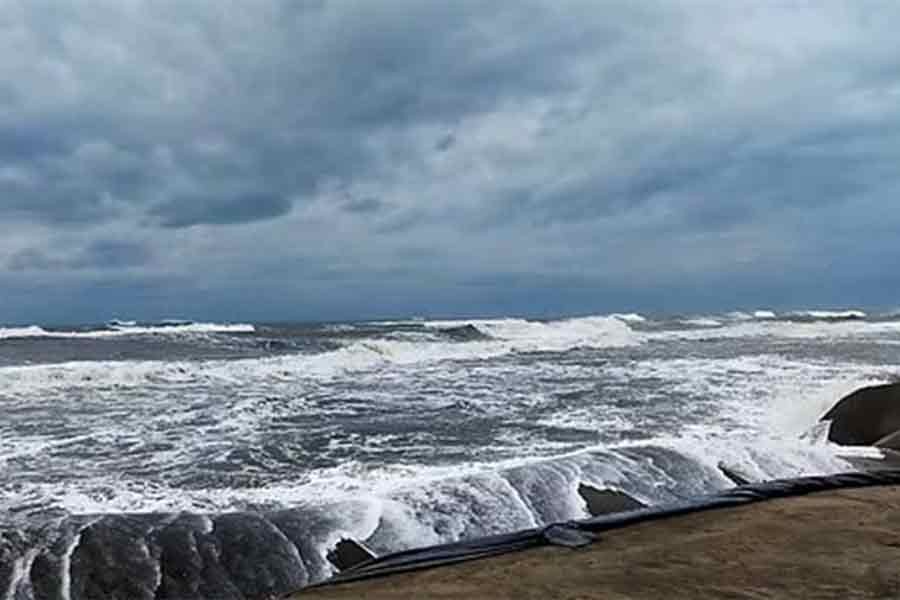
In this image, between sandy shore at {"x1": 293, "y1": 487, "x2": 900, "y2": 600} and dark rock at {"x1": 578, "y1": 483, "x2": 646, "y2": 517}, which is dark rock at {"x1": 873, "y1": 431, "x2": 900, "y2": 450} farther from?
sandy shore at {"x1": 293, "y1": 487, "x2": 900, "y2": 600}

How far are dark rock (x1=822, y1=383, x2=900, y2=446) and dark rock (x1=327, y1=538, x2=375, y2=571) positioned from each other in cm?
610

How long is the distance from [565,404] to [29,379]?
1081 centimetres

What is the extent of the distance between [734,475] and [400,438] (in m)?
3.53

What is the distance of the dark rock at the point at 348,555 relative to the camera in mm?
5219

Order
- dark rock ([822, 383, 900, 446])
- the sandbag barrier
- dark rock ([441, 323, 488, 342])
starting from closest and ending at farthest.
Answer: the sandbag barrier < dark rock ([822, 383, 900, 446]) < dark rock ([441, 323, 488, 342])

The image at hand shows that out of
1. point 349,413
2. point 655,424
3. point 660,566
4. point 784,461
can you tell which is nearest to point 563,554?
point 660,566

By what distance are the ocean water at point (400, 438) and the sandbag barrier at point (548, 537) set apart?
1.18 m

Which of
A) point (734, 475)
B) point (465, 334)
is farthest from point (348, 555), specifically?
point (465, 334)

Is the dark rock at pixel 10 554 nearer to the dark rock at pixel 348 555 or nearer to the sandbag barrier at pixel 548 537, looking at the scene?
the dark rock at pixel 348 555

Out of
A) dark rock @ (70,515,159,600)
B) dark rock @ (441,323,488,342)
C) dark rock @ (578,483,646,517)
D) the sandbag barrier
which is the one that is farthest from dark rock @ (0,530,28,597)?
dark rock @ (441,323,488,342)

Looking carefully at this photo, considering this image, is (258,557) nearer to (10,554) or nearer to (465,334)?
(10,554)

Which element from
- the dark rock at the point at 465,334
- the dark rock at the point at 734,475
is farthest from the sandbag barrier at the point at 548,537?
the dark rock at the point at 465,334

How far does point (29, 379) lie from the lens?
16.9 metres

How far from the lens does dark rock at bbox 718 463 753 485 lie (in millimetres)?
7133
